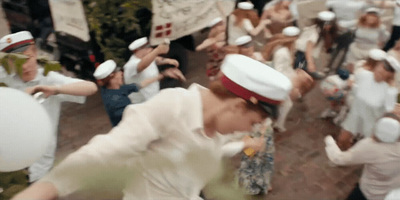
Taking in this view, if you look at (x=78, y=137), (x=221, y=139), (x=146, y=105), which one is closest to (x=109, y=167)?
(x=146, y=105)

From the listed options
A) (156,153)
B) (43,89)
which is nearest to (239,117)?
(156,153)

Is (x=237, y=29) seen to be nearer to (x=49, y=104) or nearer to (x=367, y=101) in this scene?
(x=367, y=101)

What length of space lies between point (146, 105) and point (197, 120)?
223mm

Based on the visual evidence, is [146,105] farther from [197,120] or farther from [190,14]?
[190,14]

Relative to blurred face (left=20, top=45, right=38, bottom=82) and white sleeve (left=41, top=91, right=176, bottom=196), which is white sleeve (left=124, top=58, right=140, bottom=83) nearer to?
blurred face (left=20, top=45, right=38, bottom=82)

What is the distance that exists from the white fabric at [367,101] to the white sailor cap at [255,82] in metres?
2.98

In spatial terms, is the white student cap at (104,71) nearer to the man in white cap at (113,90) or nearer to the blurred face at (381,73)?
the man in white cap at (113,90)

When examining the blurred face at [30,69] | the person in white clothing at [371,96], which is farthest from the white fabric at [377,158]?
the blurred face at [30,69]

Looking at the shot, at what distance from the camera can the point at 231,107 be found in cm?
153

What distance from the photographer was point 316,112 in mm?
5867

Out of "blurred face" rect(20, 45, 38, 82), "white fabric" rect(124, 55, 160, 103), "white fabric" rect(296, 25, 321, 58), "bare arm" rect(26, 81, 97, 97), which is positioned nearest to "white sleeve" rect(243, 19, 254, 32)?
"white fabric" rect(296, 25, 321, 58)

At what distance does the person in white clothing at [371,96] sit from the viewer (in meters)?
4.09

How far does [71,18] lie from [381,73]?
3908 millimetres

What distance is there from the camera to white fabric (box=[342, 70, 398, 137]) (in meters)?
4.14
